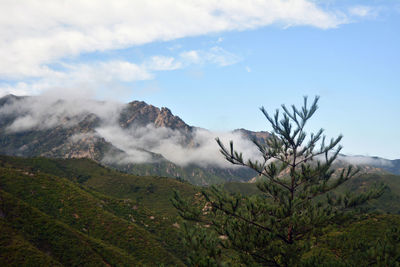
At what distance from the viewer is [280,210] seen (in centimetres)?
1873

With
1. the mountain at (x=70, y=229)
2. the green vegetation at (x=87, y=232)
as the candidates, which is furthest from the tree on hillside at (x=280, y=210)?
the mountain at (x=70, y=229)

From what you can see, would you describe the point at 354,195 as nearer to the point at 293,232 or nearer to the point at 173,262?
the point at 293,232

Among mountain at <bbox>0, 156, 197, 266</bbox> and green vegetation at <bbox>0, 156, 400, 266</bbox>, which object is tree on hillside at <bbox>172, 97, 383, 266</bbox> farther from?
mountain at <bbox>0, 156, 197, 266</bbox>

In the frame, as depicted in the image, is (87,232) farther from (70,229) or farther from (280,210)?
(280,210)

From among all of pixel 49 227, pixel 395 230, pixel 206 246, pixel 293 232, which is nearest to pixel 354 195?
pixel 395 230

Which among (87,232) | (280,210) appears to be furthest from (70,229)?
(280,210)

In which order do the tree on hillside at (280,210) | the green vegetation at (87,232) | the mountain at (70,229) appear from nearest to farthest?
the tree on hillside at (280,210) < the green vegetation at (87,232) < the mountain at (70,229)

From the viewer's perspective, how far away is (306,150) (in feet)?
68.0

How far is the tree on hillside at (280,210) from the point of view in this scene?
61.4 ft

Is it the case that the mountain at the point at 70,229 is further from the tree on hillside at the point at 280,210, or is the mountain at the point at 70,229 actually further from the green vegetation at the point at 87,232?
the tree on hillside at the point at 280,210

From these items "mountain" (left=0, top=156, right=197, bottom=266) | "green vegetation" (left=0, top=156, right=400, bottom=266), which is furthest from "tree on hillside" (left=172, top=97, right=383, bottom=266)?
"mountain" (left=0, top=156, right=197, bottom=266)

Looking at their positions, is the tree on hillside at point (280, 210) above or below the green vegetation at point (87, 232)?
above

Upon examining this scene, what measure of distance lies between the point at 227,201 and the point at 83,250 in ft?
188

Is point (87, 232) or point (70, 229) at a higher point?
point (70, 229)
